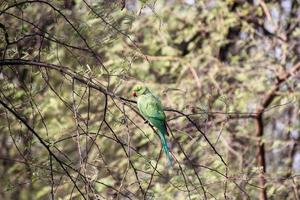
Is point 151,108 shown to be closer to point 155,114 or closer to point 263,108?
point 155,114

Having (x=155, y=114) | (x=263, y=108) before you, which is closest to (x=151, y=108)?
(x=155, y=114)

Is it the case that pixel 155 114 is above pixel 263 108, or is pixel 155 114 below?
below

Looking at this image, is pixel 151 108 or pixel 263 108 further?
pixel 263 108

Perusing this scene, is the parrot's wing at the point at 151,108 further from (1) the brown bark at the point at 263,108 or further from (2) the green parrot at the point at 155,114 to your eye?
A: (1) the brown bark at the point at 263,108

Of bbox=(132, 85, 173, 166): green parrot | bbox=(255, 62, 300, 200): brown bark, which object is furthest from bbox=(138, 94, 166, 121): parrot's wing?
bbox=(255, 62, 300, 200): brown bark

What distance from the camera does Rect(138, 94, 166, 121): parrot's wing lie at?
9.21 feet

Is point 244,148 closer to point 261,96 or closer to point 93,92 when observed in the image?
point 261,96

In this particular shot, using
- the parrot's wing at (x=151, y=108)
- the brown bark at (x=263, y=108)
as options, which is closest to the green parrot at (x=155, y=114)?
the parrot's wing at (x=151, y=108)

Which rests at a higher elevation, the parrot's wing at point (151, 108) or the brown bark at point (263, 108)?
the brown bark at point (263, 108)

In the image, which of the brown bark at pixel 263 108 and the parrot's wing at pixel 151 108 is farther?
the brown bark at pixel 263 108

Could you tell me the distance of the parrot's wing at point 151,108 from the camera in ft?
9.21

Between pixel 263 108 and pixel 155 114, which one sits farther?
pixel 263 108

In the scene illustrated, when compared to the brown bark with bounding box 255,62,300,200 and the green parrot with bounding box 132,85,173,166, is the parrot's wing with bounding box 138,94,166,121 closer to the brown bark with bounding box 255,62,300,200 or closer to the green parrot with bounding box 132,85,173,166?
the green parrot with bounding box 132,85,173,166

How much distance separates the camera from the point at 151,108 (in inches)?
112
